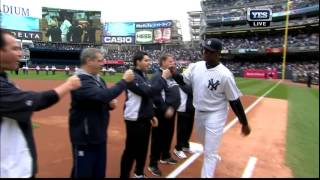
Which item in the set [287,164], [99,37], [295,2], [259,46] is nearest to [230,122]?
[287,164]

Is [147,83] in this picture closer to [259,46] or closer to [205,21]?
[259,46]

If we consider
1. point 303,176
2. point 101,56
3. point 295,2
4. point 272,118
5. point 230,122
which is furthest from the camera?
point 295,2

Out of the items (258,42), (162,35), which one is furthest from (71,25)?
(258,42)

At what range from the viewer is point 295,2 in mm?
53562

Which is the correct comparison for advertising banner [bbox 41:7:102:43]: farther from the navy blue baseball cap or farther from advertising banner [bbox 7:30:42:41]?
the navy blue baseball cap

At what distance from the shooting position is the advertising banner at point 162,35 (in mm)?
84750

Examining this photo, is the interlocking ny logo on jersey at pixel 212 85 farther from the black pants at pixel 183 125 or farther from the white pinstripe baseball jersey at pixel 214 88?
the black pants at pixel 183 125

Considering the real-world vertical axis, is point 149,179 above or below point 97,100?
below

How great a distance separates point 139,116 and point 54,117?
23.5ft

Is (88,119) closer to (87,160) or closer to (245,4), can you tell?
(87,160)

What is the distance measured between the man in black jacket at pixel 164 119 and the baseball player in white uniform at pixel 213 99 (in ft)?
3.13

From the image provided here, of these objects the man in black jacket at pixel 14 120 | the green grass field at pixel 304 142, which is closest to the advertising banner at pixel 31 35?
the green grass field at pixel 304 142

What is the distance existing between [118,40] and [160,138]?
80.5 meters

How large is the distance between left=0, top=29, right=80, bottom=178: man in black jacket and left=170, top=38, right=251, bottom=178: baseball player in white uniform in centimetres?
274
